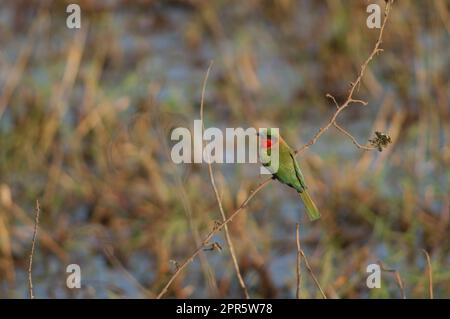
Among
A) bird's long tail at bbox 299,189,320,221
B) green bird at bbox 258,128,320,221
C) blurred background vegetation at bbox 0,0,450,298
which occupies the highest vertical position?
blurred background vegetation at bbox 0,0,450,298

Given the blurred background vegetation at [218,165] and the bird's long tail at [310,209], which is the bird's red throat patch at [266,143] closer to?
the bird's long tail at [310,209]

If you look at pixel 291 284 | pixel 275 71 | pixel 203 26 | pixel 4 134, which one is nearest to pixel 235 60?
pixel 275 71

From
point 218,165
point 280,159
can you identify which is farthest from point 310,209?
point 218,165

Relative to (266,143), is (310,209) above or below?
below

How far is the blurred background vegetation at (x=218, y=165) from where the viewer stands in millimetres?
4160

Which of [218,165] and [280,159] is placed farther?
[218,165]

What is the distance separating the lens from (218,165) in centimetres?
467

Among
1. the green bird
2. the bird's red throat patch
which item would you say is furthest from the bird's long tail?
the bird's red throat patch

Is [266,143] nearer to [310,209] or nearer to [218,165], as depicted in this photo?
[310,209]

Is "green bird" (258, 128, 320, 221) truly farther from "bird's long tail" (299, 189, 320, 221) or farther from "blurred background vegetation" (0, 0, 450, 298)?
"blurred background vegetation" (0, 0, 450, 298)

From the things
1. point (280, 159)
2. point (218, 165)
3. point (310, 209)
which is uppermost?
point (218, 165)

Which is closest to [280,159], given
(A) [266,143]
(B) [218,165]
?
(A) [266,143]

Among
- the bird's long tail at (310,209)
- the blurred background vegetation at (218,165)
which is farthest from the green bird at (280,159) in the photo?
the blurred background vegetation at (218,165)

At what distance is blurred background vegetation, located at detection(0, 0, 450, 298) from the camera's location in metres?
4.16
